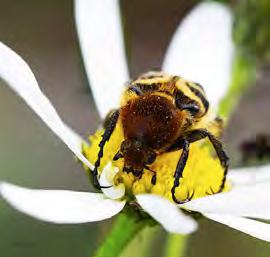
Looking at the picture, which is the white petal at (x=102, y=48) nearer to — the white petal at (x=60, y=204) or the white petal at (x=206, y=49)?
the white petal at (x=206, y=49)

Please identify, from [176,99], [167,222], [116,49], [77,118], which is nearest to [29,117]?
[77,118]

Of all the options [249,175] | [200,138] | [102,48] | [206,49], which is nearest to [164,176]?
[200,138]

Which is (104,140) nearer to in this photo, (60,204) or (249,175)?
(60,204)

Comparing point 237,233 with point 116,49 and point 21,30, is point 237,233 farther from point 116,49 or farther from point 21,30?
point 21,30

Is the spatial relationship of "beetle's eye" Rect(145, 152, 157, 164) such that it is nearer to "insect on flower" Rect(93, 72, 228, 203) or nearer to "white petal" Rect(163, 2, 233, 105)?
"insect on flower" Rect(93, 72, 228, 203)

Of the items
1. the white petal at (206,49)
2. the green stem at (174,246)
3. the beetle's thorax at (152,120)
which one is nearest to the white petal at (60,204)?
the beetle's thorax at (152,120)

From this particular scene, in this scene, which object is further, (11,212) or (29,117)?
(29,117)

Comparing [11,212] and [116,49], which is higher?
[116,49]
